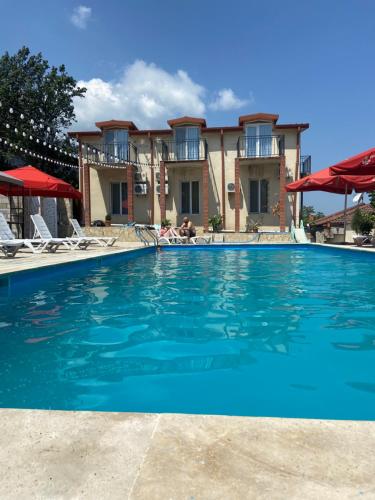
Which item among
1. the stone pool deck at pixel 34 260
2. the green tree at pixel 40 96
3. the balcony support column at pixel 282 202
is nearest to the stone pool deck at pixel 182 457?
the stone pool deck at pixel 34 260

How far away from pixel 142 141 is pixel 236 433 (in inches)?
756

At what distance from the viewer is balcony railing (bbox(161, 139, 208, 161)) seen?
710 inches

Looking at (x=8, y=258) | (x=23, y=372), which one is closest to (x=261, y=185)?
(x=8, y=258)

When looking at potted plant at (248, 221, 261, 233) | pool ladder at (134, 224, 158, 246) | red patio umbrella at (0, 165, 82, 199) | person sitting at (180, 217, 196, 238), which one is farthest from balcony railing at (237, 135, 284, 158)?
red patio umbrella at (0, 165, 82, 199)

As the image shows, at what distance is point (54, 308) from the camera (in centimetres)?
421

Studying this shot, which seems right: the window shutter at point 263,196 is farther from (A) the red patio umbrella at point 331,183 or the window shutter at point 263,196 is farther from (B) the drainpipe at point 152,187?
(B) the drainpipe at point 152,187

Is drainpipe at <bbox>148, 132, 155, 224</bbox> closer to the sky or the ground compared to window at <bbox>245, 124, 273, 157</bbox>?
closer to the ground

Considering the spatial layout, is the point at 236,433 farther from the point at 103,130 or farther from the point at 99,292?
the point at 103,130

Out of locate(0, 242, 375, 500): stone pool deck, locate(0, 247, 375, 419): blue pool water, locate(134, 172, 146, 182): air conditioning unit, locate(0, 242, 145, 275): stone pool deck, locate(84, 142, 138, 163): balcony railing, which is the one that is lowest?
locate(0, 247, 375, 419): blue pool water

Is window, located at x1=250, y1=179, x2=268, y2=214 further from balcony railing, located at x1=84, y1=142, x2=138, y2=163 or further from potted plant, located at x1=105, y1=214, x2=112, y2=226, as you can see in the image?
potted plant, located at x1=105, y1=214, x2=112, y2=226

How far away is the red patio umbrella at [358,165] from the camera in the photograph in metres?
8.75

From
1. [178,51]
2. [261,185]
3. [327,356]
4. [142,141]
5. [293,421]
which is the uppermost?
[178,51]

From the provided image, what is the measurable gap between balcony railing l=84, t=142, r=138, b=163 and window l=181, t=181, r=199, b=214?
3232mm

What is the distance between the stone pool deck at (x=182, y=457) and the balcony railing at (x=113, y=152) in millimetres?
18202
